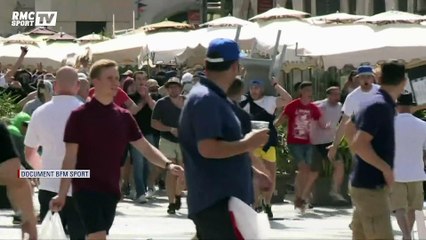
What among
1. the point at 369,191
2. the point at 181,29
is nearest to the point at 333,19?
the point at 181,29

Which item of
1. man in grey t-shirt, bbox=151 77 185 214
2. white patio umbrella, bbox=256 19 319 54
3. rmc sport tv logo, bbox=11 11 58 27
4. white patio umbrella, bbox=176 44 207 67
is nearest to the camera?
man in grey t-shirt, bbox=151 77 185 214

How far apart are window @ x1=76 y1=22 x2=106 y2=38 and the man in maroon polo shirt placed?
5729cm

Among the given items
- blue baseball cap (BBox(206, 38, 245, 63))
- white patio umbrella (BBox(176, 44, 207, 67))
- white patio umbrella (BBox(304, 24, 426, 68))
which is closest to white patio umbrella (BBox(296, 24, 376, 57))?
white patio umbrella (BBox(304, 24, 426, 68))

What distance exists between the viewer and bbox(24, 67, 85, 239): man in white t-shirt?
9.69 meters

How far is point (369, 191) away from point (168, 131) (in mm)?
9374

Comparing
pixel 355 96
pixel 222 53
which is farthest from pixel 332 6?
pixel 222 53

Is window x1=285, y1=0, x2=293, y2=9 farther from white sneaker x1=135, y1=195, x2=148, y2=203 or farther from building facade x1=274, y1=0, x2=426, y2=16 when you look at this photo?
white sneaker x1=135, y1=195, x2=148, y2=203

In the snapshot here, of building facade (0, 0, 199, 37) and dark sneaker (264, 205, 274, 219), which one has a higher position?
building facade (0, 0, 199, 37)

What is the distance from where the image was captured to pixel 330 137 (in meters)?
17.8

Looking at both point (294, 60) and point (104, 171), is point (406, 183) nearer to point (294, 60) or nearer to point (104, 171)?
point (104, 171)

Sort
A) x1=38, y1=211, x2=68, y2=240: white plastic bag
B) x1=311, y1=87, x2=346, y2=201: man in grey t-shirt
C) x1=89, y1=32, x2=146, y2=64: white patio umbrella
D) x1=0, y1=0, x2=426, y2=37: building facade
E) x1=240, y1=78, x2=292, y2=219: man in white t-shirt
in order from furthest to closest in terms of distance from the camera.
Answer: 1. x1=0, y1=0, x2=426, y2=37: building facade
2. x1=89, y1=32, x2=146, y2=64: white patio umbrella
3. x1=311, y1=87, x2=346, y2=201: man in grey t-shirt
4. x1=240, y1=78, x2=292, y2=219: man in white t-shirt
5. x1=38, y1=211, x2=68, y2=240: white plastic bag

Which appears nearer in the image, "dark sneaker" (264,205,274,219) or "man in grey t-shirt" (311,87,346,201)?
"dark sneaker" (264,205,274,219)

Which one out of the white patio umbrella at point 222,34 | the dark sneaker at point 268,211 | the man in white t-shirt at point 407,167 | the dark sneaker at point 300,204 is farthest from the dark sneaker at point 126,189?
the man in white t-shirt at point 407,167

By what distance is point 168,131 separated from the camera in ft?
58.9
